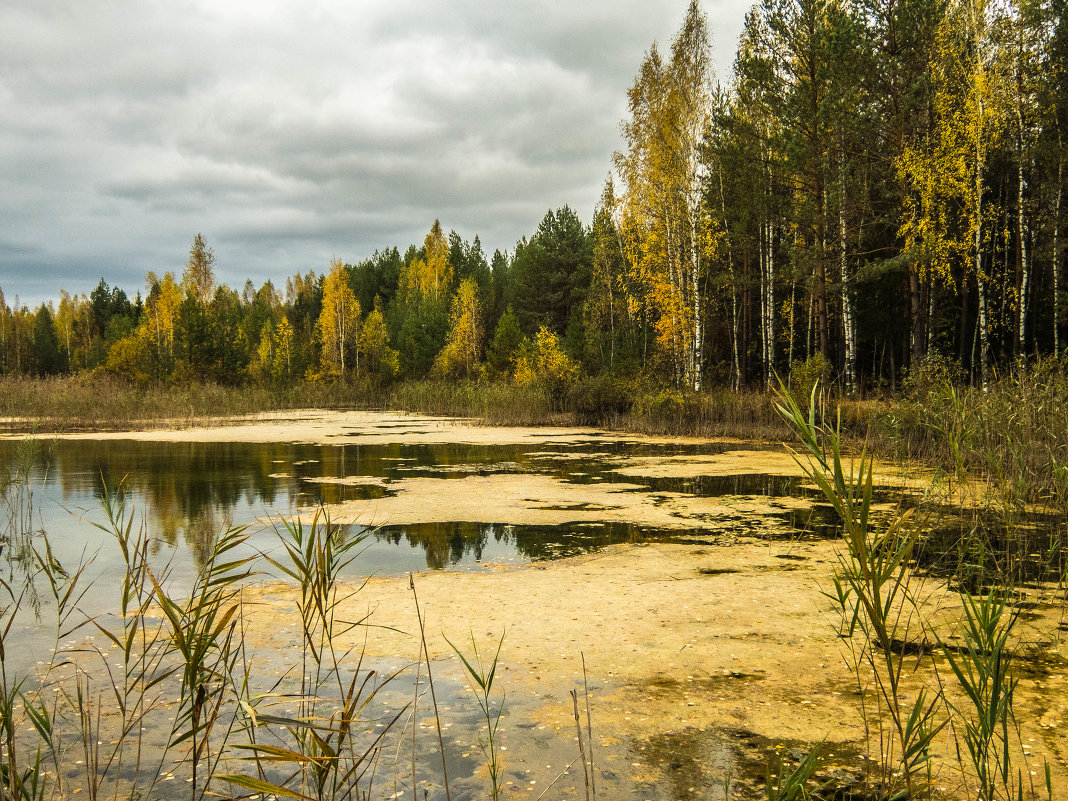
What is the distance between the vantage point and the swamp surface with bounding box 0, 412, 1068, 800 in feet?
8.86

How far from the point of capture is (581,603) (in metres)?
4.61

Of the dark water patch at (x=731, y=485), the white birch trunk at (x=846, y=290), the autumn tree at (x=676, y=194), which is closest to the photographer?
the dark water patch at (x=731, y=485)

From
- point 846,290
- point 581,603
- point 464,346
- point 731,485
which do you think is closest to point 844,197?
point 846,290

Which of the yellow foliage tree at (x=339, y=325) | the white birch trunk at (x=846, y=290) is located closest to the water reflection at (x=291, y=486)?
the white birch trunk at (x=846, y=290)

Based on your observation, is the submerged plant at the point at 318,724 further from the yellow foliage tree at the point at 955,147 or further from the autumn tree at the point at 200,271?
the autumn tree at the point at 200,271

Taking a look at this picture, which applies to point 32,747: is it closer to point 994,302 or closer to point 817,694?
point 817,694

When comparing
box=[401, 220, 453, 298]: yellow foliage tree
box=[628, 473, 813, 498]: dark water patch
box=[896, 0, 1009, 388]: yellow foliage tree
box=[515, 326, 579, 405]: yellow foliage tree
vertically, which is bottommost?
box=[628, 473, 813, 498]: dark water patch

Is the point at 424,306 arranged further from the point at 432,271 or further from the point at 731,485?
the point at 731,485

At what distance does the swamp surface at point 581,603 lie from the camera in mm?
2701

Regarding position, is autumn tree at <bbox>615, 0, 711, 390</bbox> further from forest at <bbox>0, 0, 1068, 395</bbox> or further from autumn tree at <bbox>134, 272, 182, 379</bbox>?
autumn tree at <bbox>134, 272, 182, 379</bbox>

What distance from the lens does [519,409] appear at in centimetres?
2058

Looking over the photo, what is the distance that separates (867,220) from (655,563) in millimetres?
14473

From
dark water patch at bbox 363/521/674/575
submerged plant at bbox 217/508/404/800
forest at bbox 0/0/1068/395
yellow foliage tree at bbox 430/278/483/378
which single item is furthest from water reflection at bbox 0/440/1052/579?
yellow foliage tree at bbox 430/278/483/378

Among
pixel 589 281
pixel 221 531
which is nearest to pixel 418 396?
pixel 589 281
